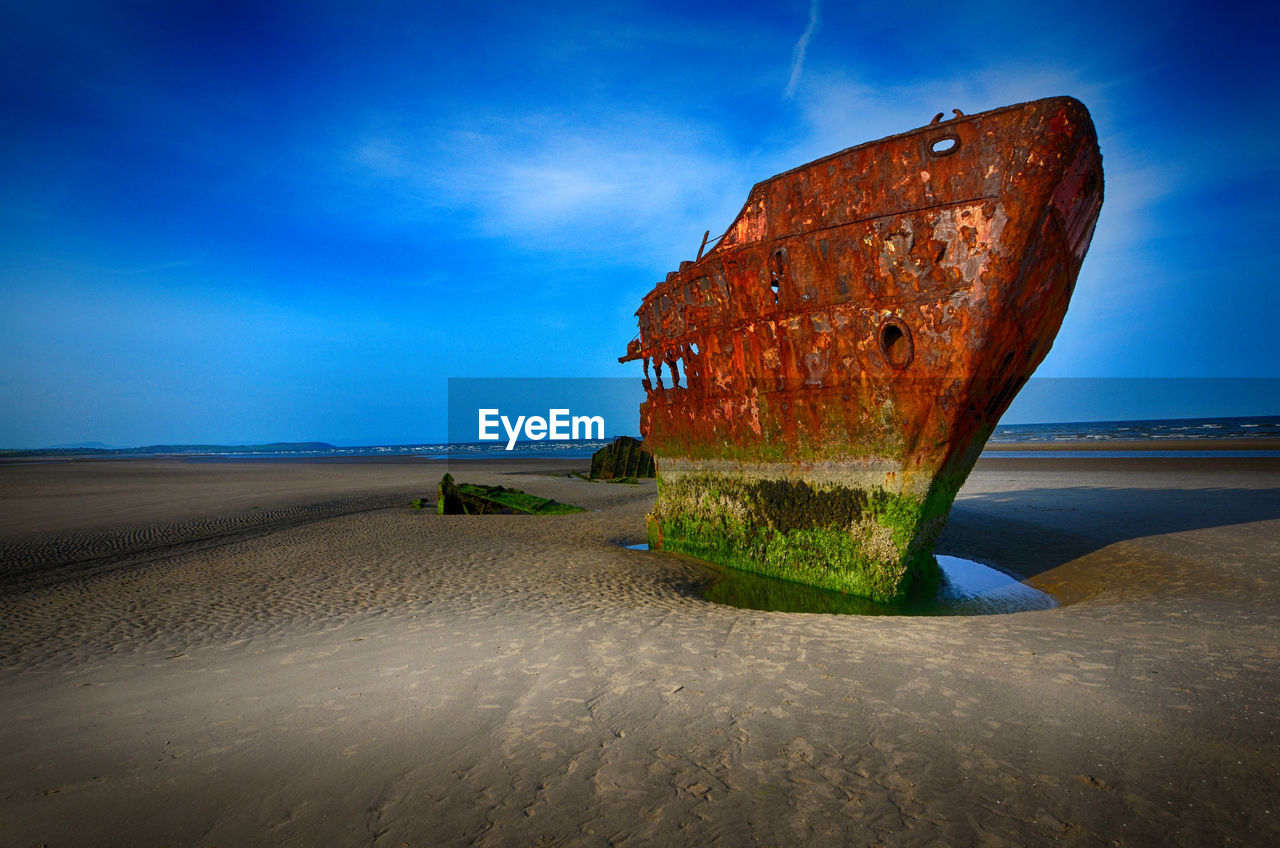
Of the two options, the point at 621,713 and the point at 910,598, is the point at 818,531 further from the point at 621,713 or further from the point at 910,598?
the point at 621,713

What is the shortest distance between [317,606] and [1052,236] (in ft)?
22.1

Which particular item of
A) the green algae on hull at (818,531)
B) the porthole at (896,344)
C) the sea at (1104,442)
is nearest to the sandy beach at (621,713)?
the green algae on hull at (818,531)

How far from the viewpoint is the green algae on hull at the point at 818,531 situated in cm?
520

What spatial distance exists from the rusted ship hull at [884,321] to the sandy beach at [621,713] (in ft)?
4.32

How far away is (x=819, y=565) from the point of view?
581cm

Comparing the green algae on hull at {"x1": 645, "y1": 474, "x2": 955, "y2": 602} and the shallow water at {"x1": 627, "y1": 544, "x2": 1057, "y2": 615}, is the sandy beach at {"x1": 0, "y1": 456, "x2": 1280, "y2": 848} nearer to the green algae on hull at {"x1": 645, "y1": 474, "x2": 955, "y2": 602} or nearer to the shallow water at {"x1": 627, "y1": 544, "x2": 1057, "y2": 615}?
the shallow water at {"x1": 627, "y1": 544, "x2": 1057, "y2": 615}

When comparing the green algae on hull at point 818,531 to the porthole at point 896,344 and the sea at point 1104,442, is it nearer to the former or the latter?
the porthole at point 896,344

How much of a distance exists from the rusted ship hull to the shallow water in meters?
0.18

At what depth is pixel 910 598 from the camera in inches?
222

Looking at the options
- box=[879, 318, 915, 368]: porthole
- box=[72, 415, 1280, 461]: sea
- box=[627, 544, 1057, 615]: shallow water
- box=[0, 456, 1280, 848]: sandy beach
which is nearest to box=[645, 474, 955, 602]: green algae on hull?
box=[627, 544, 1057, 615]: shallow water

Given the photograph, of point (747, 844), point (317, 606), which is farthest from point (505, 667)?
point (317, 606)

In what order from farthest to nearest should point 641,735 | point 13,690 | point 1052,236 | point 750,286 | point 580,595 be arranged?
point 750,286 → point 580,595 → point 1052,236 → point 13,690 → point 641,735

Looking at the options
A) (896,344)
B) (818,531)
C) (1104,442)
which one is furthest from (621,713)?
(1104,442)

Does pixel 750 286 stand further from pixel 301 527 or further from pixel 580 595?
pixel 301 527
